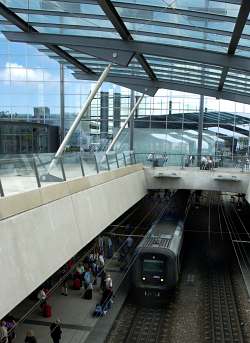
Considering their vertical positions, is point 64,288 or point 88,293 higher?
point 88,293

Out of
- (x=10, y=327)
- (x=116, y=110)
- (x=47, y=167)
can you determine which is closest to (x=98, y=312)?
(x=10, y=327)

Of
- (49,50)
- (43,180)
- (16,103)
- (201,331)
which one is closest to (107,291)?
(201,331)

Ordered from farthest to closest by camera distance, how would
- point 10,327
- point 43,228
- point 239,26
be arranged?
point 10,327
point 239,26
point 43,228

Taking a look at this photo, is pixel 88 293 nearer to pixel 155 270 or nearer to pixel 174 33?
pixel 155 270

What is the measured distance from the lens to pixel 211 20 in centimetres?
1323

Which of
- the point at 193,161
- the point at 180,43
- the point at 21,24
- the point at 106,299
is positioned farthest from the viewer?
the point at 193,161

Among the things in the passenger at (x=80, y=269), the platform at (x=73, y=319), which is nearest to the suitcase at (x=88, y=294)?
the platform at (x=73, y=319)

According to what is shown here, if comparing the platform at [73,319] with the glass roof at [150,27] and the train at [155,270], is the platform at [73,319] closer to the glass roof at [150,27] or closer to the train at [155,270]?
the train at [155,270]

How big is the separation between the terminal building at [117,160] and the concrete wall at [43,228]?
0.03 m

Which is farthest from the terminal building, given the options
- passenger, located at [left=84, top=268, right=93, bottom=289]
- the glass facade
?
passenger, located at [left=84, top=268, right=93, bottom=289]

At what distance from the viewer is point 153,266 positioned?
723 inches

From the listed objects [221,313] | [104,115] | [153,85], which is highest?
[153,85]

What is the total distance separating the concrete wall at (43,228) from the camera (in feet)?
24.2

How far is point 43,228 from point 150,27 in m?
9.42
